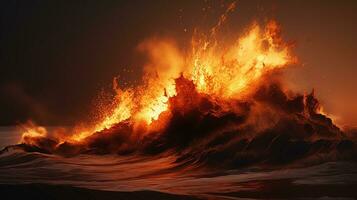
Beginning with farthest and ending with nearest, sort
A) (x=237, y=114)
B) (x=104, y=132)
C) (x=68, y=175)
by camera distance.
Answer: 1. (x=104, y=132)
2. (x=237, y=114)
3. (x=68, y=175)

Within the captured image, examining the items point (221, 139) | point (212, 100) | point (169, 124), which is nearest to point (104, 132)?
point (169, 124)

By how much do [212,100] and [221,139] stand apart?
7381mm

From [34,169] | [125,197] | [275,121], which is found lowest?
[125,197]

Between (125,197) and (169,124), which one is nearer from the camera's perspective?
(125,197)

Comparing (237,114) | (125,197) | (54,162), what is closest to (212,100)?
(237,114)

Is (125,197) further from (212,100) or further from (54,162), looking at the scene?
(212,100)

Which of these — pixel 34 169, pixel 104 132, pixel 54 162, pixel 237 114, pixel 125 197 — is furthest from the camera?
pixel 104 132

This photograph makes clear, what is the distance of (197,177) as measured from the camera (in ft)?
116

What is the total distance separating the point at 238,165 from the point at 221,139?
675 centimetres

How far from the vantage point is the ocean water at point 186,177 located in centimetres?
2855

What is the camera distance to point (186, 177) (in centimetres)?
3556

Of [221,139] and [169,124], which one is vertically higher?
[169,124]

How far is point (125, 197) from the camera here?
28.0 m

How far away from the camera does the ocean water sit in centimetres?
2855
